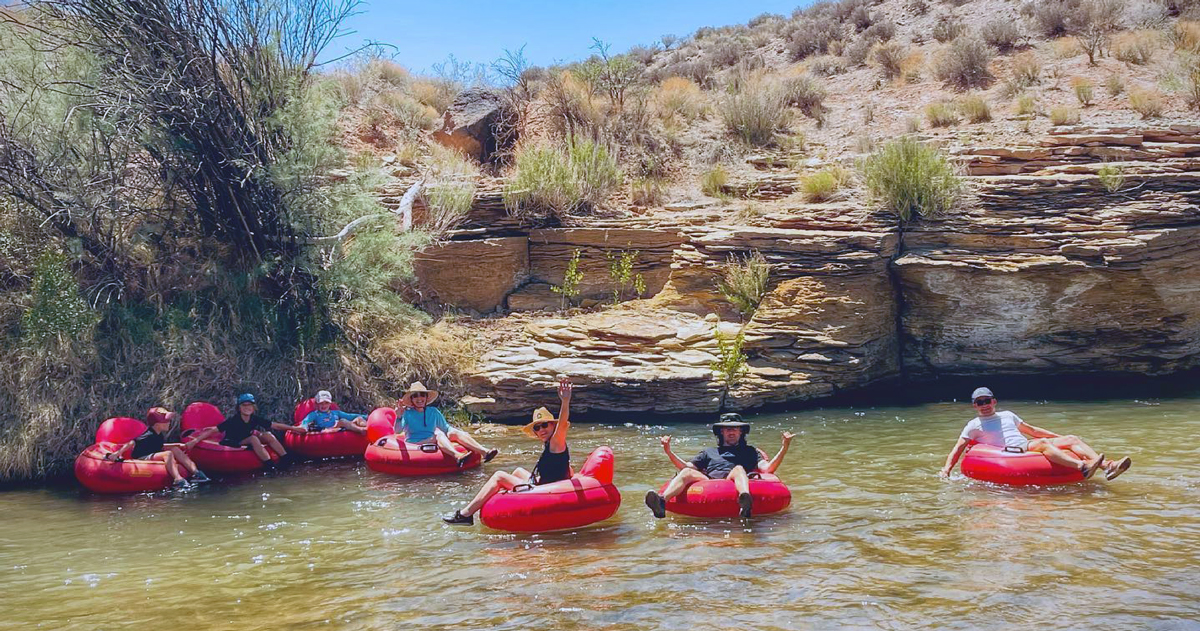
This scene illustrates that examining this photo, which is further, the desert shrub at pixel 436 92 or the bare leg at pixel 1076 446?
the desert shrub at pixel 436 92

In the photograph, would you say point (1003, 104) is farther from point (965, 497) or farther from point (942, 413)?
point (965, 497)

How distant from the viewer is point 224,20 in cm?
1245

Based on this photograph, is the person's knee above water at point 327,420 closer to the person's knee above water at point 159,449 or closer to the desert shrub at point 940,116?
the person's knee above water at point 159,449

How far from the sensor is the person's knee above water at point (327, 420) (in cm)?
1148

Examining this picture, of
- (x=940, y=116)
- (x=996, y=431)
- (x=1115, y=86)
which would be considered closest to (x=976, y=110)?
(x=940, y=116)

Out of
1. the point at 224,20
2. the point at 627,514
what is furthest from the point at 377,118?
the point at 627,514

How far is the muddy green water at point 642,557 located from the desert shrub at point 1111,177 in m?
4.21

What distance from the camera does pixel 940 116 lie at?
1952 centimetres

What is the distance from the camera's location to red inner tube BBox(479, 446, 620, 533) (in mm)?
7719

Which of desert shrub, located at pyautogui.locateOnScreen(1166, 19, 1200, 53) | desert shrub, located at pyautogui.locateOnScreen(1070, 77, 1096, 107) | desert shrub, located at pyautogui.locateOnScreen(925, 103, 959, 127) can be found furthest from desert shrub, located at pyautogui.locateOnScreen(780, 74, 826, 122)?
desert shrub, located at pyautogui.locateOnScreen(1166, 19, 1200, 53)

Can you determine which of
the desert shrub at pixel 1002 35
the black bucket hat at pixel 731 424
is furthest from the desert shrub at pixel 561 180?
the desert shrub at pixel 1002 35

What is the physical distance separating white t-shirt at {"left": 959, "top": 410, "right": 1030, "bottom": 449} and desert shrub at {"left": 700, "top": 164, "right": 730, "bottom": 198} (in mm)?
8862

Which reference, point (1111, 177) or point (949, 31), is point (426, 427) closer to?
point (1111, 177)

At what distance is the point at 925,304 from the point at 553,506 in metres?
7.86
